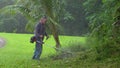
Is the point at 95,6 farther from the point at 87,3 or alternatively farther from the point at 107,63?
the point at 107,63

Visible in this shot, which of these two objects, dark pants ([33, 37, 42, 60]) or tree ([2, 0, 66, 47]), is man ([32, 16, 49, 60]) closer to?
dark pants ([33, 37, 42, 60])

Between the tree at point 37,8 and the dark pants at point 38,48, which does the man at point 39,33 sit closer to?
the dark pants at point 38,48

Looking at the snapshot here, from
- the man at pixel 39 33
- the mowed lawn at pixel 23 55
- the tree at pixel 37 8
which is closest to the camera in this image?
the mowed lawn at pixel 23 55

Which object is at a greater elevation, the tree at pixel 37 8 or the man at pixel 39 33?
the tree at pixel 37 8

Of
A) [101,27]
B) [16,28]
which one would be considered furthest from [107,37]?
[16,28]

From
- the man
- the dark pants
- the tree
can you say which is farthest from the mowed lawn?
the tree

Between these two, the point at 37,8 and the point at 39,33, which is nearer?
the point at 39,33

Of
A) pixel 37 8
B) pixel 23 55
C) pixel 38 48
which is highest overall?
pixel 37 8

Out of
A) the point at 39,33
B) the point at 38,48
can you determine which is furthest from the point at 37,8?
the point at 38,48

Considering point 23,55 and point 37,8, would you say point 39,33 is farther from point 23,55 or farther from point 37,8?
point 23,55

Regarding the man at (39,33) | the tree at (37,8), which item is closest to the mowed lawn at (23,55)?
the man at (39,33)

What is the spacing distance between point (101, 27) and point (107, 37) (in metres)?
0.46

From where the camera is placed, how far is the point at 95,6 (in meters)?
45.6

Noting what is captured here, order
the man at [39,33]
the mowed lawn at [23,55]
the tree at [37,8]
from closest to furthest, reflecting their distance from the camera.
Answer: the mowed lawn at [23,55] → the man at [39,33] → the tree at [37,8]
